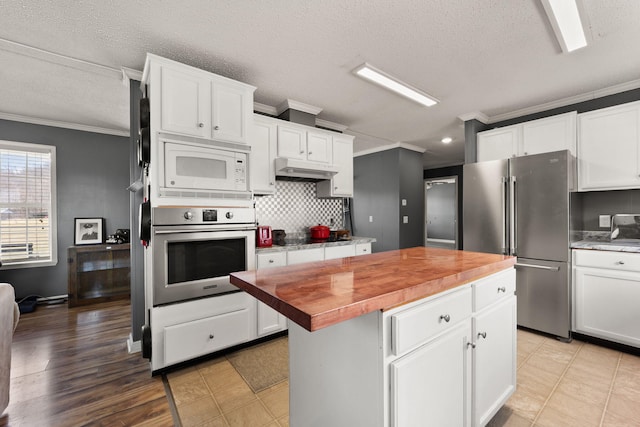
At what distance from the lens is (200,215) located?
7.29 ft

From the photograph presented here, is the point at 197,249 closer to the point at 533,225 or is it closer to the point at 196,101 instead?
the point at 196,101

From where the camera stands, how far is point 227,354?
2490mm

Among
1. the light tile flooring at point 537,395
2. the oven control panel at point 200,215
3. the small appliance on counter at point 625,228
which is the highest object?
the oven control panel at point 200,215

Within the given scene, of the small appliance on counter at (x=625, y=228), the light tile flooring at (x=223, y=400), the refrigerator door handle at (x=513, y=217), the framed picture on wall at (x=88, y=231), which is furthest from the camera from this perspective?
the framed picture on wall at (x=88, y=231)

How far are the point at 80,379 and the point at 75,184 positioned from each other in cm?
319

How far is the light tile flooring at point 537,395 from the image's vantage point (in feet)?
5.56

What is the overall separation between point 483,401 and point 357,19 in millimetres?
2438

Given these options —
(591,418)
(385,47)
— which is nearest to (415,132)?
(385,47)

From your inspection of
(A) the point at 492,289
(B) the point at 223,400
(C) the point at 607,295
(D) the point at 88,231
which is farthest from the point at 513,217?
(D) the point at 88,231

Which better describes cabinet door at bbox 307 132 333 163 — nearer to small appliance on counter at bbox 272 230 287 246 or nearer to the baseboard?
small appliance on counter at bbox 272 230 287 246

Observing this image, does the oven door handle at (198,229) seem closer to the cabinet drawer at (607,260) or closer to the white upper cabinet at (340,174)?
the white upper cabinet at (340,174)

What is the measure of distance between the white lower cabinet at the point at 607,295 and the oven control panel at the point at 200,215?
3.20 m

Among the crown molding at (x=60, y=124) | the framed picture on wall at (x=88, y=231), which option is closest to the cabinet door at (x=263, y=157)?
the crown molding at (x=60, y=124)

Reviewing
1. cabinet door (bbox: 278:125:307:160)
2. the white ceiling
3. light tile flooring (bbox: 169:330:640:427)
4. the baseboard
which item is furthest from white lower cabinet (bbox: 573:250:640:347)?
the baseboard
